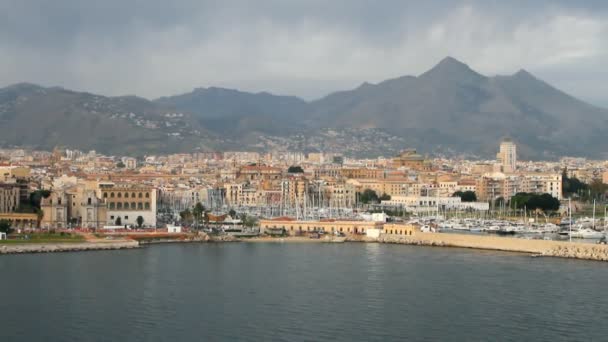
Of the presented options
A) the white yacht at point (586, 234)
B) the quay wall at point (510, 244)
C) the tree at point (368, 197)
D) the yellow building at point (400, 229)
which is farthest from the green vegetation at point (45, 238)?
the tree at point (368, 197)

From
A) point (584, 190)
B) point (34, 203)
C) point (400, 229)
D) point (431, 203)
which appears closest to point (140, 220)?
point (34, 203)

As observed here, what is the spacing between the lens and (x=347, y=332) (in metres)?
17.1

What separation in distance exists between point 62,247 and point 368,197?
3135 centimetres

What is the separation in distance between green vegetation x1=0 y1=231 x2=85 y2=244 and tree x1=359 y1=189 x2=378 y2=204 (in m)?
27.9

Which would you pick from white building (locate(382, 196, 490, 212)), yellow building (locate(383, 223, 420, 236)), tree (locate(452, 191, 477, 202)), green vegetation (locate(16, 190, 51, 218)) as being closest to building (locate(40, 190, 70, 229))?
green vegetation (locate(16, 190, 51, 218))

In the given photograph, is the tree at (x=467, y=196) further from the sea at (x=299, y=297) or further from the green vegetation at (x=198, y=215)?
the sea at (x=299, y=297)

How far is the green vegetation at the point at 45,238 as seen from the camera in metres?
30.7

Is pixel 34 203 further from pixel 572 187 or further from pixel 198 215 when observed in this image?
pixel 572 187

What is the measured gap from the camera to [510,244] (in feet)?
101

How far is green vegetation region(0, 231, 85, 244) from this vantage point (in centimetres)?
3069

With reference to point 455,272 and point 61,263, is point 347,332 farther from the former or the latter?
point 61,263

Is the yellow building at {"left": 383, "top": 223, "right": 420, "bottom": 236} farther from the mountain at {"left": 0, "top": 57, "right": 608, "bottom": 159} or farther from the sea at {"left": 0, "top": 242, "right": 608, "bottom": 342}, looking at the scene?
the mountain at {"left": 0, "top": 57, "right": 608, "bottom": 159}

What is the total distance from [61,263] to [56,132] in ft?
413

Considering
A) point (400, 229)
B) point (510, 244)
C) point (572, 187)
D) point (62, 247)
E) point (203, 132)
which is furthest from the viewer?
point (203, 132)
